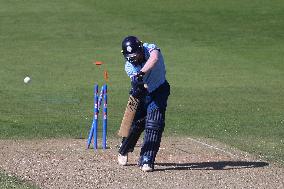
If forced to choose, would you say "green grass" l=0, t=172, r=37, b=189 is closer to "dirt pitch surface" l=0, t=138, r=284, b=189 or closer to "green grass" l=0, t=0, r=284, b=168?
"dirt pitch surface" l=0, t=138, r=284, b=189

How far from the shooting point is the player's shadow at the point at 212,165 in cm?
1295

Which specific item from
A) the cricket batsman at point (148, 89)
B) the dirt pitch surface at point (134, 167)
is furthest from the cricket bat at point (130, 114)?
the dirt pitch surface at point (134, 167)

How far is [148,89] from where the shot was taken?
12.8 metres

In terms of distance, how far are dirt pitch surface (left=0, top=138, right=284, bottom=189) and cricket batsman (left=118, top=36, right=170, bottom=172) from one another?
235 mm

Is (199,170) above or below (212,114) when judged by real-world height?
above

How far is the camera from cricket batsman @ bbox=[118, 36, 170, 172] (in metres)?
12.6

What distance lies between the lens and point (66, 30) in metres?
34.7

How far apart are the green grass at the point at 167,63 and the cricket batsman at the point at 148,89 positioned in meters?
2.20

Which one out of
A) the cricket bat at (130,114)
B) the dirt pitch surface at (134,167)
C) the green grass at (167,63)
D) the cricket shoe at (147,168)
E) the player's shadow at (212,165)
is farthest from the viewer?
the green grass at (167,63)

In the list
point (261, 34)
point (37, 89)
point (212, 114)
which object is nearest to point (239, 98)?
point (212, 114)

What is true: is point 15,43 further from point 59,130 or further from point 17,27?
point 59,130

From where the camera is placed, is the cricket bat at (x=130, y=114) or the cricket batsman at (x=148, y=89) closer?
the cricket batsman at (x=148, y=89)

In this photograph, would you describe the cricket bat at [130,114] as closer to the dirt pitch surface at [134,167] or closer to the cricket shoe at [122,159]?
the cricket shoe at [122,159]

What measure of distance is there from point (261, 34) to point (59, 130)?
18521mm
